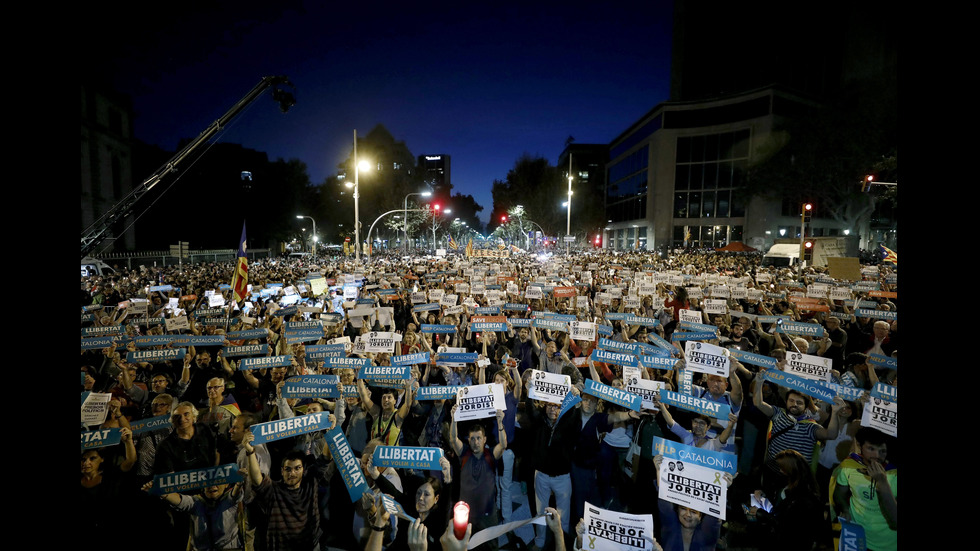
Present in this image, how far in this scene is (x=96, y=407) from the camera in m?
4.72

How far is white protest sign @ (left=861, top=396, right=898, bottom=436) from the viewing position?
13.5ft

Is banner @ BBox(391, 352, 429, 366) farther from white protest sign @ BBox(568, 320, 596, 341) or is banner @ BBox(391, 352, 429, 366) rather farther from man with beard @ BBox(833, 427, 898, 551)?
man with beard @ BBox(833, 427, 898, 551)

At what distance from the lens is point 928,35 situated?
45.0 inches

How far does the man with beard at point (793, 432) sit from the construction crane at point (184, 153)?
567 inches

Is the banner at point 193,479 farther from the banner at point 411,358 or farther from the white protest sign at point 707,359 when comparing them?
the white protest sign at point 707,359

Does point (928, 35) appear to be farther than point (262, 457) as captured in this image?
No

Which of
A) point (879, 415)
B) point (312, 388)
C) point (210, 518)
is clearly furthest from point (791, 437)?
point (210, 518)

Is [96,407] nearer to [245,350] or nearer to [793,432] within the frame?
[245,350]

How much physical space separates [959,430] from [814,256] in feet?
105

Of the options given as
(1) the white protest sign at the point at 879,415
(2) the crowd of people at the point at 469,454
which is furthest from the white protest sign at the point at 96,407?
(1) the white protest sign at the point at 879,415

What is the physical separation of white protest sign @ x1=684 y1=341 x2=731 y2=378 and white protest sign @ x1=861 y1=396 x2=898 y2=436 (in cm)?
145

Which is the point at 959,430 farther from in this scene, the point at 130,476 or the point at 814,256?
the point at 814,256

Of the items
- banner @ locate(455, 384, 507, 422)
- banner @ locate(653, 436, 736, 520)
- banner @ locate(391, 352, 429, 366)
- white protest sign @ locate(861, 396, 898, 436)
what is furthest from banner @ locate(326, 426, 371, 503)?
white protest sign @ locate(861, 396, 898, 436)

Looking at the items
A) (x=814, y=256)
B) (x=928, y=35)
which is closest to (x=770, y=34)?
(x=814, y=256)
